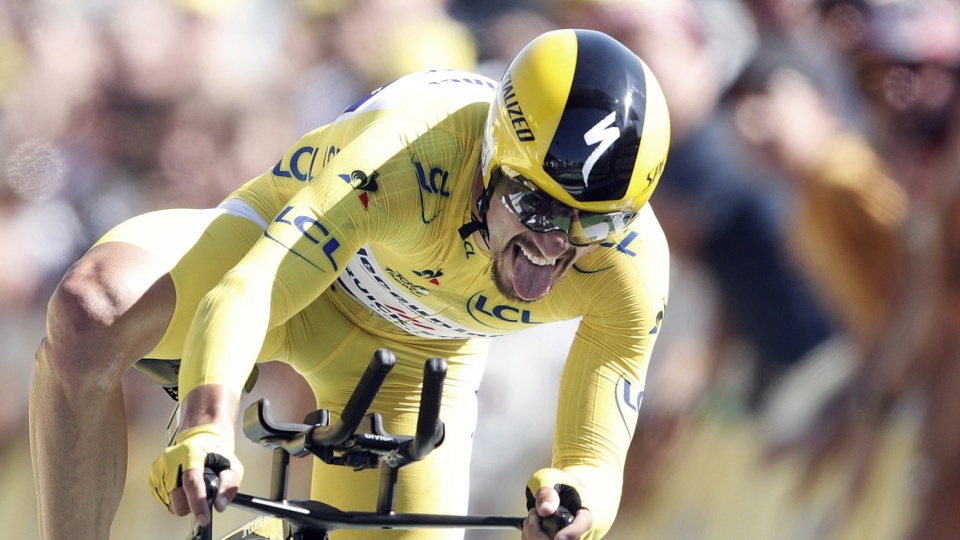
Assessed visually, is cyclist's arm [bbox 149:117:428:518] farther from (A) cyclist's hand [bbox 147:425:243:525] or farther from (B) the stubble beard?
(B) the stubble beard

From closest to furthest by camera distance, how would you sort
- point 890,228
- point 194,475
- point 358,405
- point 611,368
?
1. point 194,475
2. point 358,405
3. point 611,368
4. point 890,228

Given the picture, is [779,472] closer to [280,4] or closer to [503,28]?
[503,28]

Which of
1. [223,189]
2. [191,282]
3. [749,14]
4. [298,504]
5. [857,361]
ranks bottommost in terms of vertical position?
[298,504]

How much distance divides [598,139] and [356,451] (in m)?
0.99

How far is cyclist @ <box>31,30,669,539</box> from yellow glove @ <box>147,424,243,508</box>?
42 millimetres

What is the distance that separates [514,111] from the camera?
321 cm

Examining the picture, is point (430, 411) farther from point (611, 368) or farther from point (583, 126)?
point (611, 368)

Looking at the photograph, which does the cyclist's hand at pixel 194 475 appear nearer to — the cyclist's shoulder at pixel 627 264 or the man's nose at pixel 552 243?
the man's nose at pixel 552 243

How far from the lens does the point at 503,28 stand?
19.3 ft

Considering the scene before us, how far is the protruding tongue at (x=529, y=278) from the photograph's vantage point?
321 centimetres

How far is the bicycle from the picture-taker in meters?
2.56

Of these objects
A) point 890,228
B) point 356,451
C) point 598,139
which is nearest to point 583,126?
point 598,139

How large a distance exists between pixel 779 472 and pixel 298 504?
399 cm

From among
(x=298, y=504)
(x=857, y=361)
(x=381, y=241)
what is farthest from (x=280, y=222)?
(x=857, y=361)
